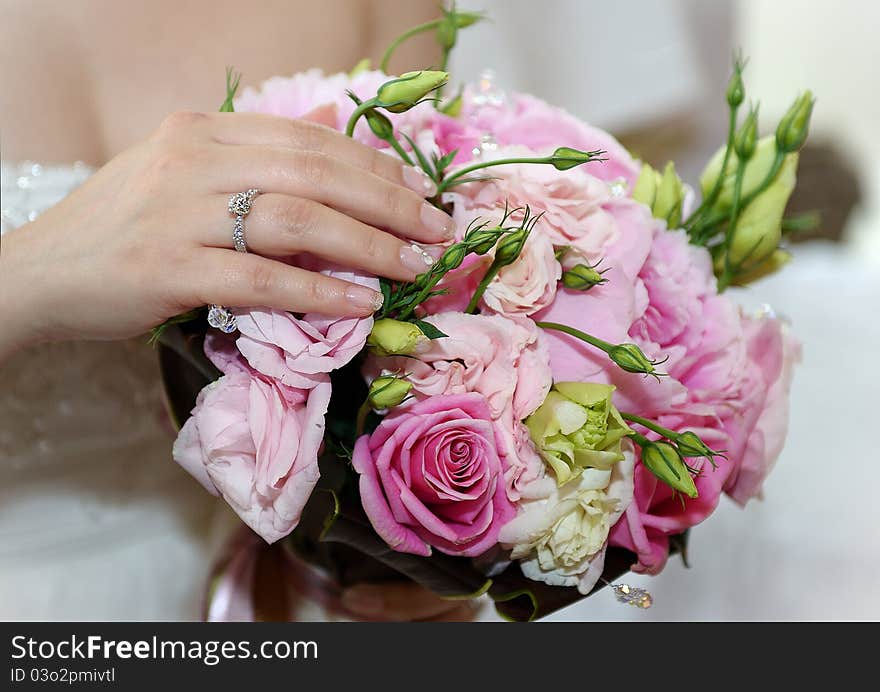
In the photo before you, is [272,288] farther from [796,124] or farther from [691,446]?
[796,124]

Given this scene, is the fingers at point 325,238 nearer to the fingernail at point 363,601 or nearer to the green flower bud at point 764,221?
the green flower bud at point 764,221

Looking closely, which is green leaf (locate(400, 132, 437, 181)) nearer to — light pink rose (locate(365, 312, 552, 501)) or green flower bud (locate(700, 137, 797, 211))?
light pink rose (locate(365, 312, 552, 501))

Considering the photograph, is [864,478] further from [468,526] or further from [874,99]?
[874,99]

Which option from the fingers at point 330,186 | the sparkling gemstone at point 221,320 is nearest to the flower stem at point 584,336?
the fingers at point 330,186

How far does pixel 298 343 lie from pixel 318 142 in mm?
174

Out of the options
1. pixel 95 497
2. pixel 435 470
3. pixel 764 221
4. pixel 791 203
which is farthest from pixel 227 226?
pixel 791 203

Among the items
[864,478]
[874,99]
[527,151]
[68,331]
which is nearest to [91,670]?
[68,331]

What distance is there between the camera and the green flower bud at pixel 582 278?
647 mm

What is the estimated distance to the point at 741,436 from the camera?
2.36 ft

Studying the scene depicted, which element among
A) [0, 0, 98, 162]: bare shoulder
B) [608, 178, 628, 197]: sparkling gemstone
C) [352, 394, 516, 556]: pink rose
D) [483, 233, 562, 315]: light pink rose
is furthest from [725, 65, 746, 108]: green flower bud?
[0, 0, 98, 162]: bare shoulder

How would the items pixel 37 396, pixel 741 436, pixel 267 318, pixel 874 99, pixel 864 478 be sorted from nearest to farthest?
1. pixel 267 318
2. pixel 741 436
3. pixel 37 396
4. pixel 864 478
5. pixel 874 99

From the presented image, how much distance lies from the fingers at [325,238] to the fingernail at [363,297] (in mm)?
22

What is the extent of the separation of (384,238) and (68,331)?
0.31 m

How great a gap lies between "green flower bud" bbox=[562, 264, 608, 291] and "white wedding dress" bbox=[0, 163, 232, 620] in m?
0.55
